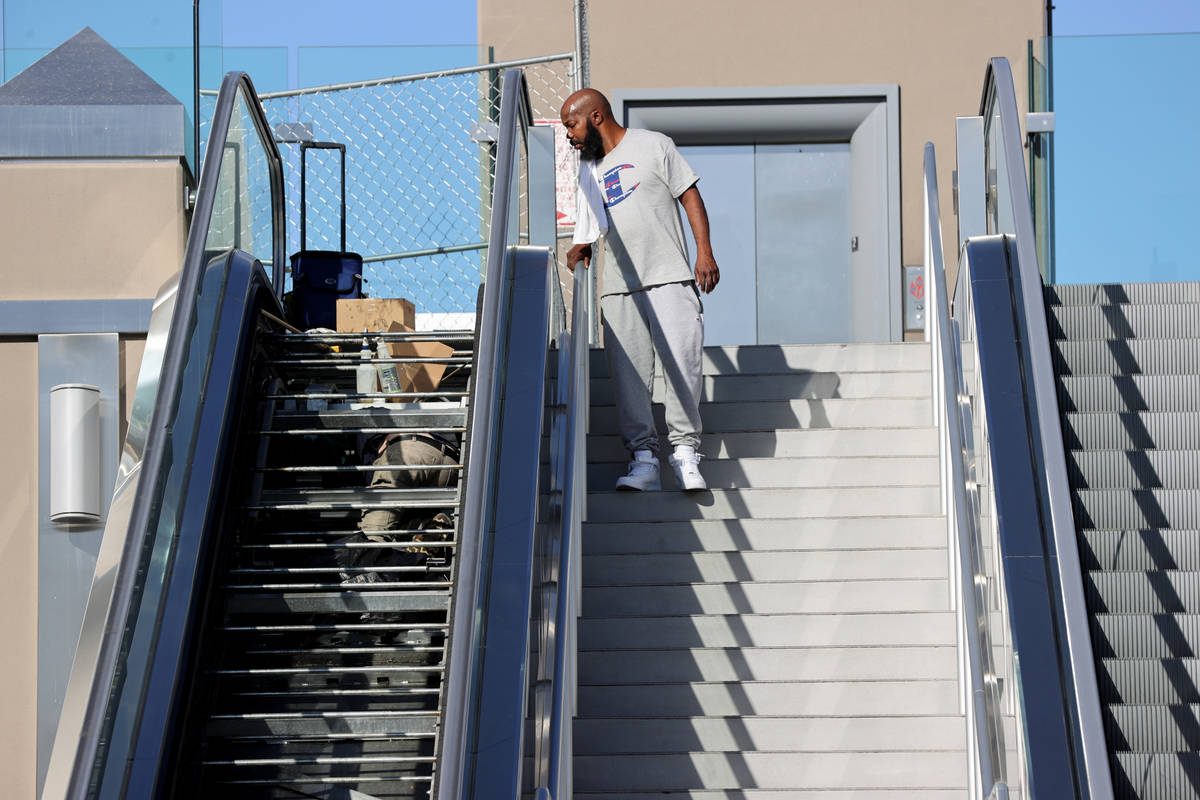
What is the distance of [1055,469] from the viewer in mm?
4445

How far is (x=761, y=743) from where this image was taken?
208 inches

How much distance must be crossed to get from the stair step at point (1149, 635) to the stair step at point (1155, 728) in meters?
0.27

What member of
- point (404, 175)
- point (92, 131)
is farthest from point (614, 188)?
point (404, 175)

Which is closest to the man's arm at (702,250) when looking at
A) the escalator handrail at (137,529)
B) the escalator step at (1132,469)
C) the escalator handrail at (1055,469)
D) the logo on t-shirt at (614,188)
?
the logo on t-shirt at (614,188)

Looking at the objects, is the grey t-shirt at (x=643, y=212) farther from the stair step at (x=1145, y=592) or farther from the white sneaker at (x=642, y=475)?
the stair step at (x=1145, y=592)

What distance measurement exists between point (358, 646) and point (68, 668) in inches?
50.5

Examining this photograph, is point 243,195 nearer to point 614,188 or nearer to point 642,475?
point 614,188

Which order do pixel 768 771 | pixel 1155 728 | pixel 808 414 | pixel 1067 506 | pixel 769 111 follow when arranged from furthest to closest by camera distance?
pixel 769 111 < pixel 808 414 < pixel 768 771 < pixel 1155 728 < pixel 1067 506

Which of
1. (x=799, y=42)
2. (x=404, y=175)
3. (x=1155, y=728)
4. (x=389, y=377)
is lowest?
(x=1155, y=728)

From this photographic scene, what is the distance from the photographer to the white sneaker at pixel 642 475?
6289mm

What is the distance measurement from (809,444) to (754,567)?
884mm

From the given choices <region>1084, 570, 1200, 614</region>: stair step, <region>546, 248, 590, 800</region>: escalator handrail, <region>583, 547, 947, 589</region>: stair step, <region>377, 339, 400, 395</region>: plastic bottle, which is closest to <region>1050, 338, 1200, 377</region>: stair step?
<region>583, 547, 947, 589</region>: stair step

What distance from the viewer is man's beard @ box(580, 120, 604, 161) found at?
676cm

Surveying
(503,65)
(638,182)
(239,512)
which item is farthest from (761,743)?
(503,65)
